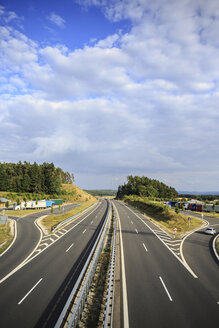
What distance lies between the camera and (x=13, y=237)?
29047 mm

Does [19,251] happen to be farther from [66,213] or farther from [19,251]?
[66,213]

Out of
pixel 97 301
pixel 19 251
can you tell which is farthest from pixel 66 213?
pixel 97 301

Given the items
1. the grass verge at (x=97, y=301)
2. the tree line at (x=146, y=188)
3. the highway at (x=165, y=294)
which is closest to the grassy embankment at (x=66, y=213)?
the grass verge at (x=97, y=301)

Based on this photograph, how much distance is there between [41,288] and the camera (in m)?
13.3

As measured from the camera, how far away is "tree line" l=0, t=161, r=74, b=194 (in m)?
112

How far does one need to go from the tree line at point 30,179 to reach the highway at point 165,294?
108 meters

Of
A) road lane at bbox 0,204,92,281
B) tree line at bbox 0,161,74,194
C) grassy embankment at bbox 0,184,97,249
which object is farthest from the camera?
tree line at bbox 0,161,74,194

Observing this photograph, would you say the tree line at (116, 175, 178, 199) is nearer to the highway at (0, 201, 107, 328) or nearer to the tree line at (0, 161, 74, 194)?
the tree line at (0, 161, 74, 194)

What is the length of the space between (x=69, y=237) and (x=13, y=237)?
9627 millimetres

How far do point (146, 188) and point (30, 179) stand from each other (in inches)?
3399

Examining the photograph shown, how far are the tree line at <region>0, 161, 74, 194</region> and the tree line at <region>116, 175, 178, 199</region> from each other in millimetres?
62602

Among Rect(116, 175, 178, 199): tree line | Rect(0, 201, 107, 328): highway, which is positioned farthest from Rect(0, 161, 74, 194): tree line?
Rect(0, 201, 107, 328): highway

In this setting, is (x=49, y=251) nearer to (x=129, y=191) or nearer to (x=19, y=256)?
(x=19, y=256)

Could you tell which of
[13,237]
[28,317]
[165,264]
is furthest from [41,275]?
[13,237]
